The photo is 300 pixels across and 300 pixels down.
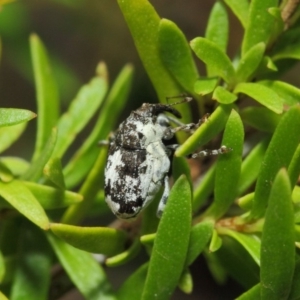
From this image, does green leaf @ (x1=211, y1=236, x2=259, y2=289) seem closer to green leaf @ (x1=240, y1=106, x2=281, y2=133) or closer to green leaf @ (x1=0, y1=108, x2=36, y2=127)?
green leaf @ (x1=240, y1=106, x2=281, y2=133)

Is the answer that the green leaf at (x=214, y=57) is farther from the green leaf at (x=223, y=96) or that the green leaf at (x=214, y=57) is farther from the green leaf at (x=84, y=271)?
the green leaf at (x=84, y=271)

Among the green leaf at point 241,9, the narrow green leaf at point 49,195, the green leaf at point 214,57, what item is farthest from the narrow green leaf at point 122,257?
the green leaf at point 241,9

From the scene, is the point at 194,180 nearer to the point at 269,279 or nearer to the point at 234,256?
the point at 234,256

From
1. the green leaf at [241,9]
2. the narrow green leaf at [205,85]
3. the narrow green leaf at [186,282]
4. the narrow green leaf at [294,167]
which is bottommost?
the narrow green leaf at [186,282]

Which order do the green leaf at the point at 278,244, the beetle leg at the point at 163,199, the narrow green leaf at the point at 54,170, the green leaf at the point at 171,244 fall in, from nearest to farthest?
the green leaf at the point at 278,244, the green leaf at the point at 171,244, the narrow green leaf at the point at 54,170, the beetle leg at the point at 163,199

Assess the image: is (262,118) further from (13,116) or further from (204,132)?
(13,116)

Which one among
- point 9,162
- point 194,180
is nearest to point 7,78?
point 9,162
